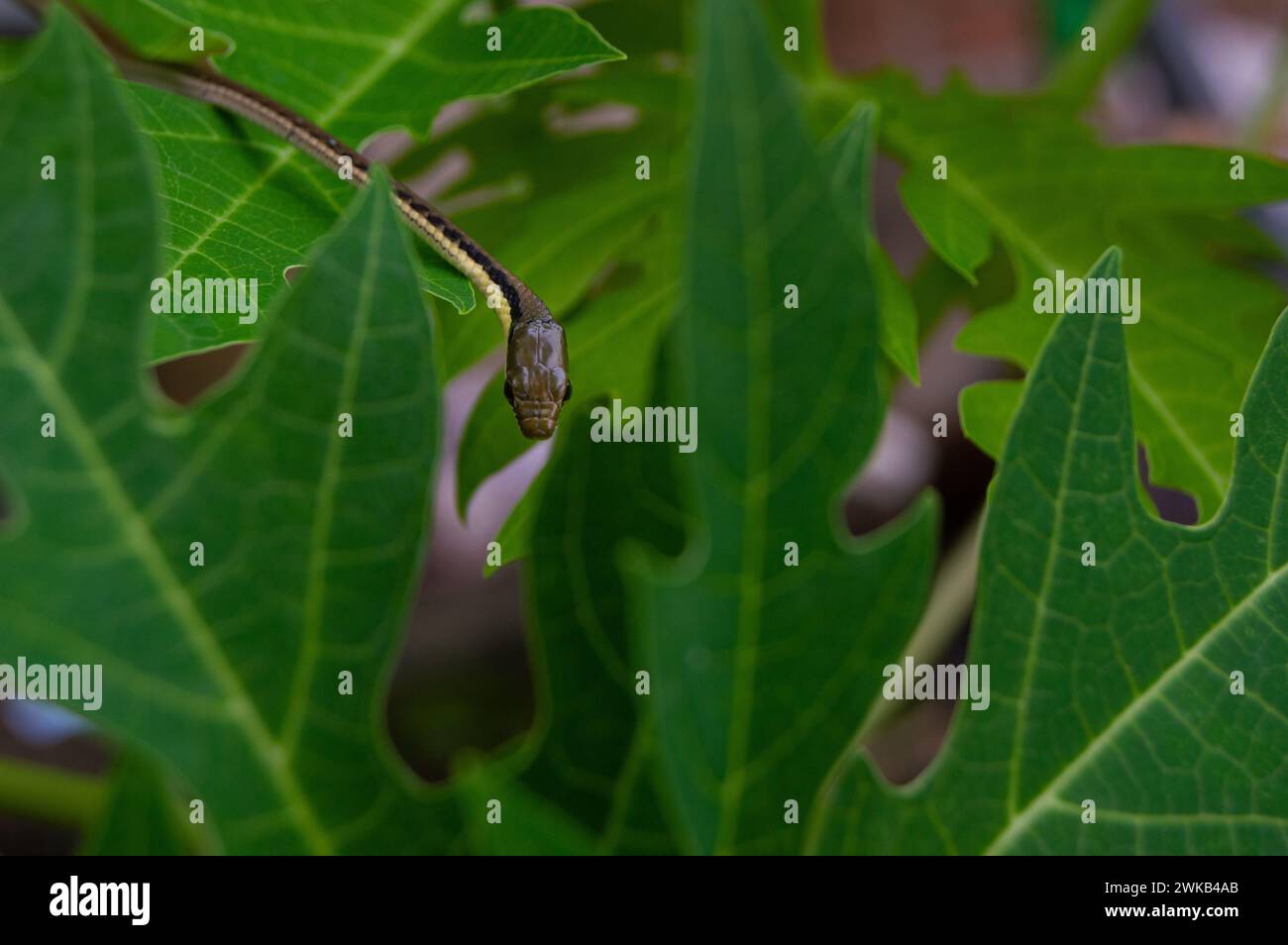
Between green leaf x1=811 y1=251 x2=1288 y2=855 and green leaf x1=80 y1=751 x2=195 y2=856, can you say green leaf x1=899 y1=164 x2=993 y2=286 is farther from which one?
green leaf x1=80 y1=751 x2=195 y2=856

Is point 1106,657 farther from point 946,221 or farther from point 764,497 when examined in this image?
point 946,221

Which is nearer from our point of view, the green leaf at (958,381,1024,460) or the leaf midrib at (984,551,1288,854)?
the leaf midrib at (984,551,1288,854)

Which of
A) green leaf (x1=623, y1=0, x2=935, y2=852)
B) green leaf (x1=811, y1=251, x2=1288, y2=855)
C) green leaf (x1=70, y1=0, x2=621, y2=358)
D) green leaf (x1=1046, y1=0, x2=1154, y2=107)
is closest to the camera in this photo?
green leaf (x1=623, y1=0, x2=935, y2=852)

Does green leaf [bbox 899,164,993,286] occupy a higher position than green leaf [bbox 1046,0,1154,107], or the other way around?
green leaf [bbox 1046,0,1154,107]

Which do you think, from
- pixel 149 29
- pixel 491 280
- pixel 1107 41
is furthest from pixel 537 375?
pixel 1107 41

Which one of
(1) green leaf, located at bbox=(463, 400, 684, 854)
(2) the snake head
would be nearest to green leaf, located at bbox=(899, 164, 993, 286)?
(2) the snake head

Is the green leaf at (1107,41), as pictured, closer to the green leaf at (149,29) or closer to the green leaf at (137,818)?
the green leaf at (149,29)
